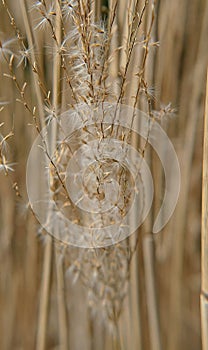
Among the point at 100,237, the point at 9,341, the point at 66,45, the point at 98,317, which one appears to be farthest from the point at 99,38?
the point at 9,341

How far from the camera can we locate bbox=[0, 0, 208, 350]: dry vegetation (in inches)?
23.6

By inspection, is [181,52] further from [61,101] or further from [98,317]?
[98,317]

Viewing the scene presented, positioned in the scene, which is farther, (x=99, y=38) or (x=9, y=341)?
(x=9, y=341)

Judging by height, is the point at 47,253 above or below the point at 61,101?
below

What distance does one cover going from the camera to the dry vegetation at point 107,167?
1.96 ft

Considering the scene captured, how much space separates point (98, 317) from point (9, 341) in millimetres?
197

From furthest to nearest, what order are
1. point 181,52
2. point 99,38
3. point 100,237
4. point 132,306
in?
point 181,52
point 132,306
point 100,237
point 99,38

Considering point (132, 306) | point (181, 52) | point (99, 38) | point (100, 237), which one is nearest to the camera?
point (99, 38)

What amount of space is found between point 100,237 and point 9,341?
0.44 m

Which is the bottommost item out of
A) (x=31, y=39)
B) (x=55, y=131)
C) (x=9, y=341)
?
(x=9, y=341)

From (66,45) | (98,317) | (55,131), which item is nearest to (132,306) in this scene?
(98,317)

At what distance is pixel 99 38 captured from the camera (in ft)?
1.87

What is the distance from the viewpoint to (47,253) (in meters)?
0.76

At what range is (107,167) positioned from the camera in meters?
0.62
